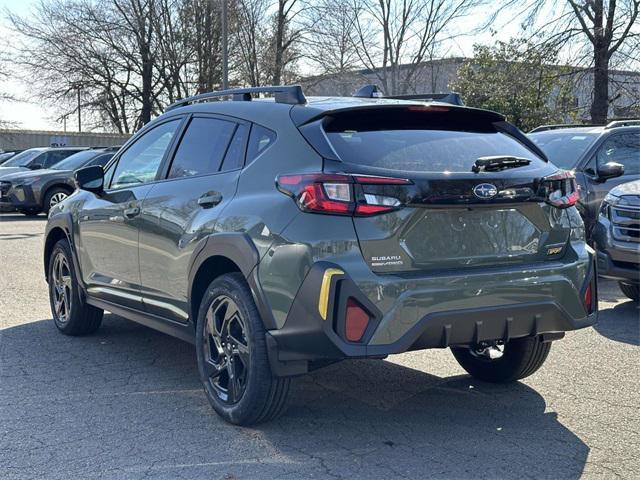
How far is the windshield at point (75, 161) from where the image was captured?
18641 mm

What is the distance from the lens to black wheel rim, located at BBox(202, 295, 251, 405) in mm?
4203

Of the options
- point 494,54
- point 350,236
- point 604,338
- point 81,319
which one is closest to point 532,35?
point 494,54

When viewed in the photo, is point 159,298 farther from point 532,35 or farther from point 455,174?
point 532,35

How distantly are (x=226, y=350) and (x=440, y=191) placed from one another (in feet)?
4.93

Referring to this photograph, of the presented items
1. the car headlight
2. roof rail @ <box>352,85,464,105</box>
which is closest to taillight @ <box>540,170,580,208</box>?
roof rail @ <box>352,85,464,105</box>

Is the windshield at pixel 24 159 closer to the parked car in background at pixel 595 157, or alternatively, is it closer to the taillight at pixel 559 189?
the parked car in background at pixel 595 157

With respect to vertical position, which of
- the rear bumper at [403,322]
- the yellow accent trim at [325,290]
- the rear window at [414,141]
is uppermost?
the rear window at [414,141]

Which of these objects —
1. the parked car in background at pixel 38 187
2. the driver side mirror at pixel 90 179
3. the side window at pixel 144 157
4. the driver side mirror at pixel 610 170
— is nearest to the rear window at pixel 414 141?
the side window at pixel 144 157

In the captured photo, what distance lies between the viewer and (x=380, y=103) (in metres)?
4.29

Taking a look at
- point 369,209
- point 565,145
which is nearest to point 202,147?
point 369,209

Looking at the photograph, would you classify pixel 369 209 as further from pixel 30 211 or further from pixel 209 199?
pixel 30 211

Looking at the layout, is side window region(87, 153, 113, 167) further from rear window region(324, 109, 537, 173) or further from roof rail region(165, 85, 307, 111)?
rear window region(324, 109, 537, 173)

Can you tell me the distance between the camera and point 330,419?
14.5 ft

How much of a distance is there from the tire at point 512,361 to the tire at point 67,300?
3063 mm
